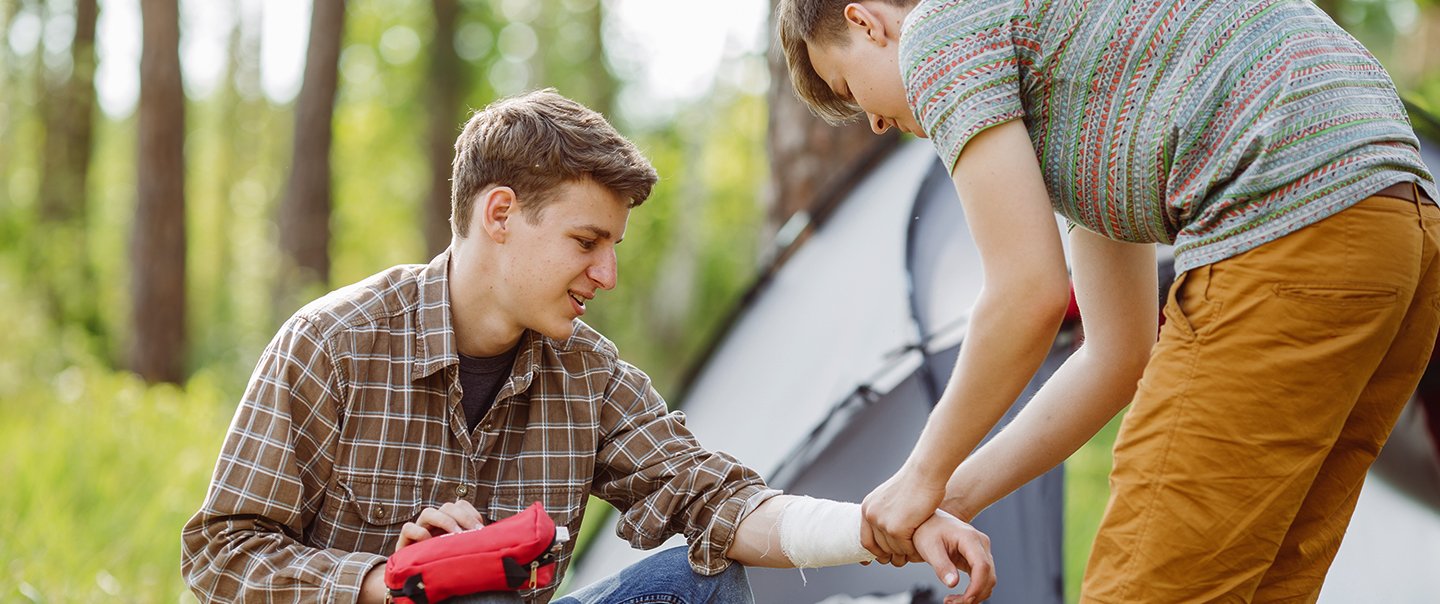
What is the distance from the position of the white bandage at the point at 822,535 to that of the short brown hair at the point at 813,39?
58cm

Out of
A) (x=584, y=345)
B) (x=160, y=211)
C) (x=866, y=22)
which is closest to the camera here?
(x=866, y=22)

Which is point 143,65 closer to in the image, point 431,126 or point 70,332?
point 70,332

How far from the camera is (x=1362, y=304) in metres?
1.42

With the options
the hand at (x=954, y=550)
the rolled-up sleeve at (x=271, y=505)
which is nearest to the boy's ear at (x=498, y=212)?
the rolled-up sleeve at (x=271, y=505)

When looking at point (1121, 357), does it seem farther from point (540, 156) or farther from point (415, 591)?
point (415, 591)

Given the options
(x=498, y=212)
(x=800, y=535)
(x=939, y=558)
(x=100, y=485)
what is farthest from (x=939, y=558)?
(x=100, y=485)

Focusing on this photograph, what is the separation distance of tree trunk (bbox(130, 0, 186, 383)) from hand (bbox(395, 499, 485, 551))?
687 cm

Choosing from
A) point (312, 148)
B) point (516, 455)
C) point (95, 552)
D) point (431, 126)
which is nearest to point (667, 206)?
point (431, 126)

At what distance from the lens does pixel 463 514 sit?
178cm

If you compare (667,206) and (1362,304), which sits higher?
(1362,304)

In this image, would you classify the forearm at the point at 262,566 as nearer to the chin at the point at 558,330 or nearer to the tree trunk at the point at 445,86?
the chin at the point at 558,330

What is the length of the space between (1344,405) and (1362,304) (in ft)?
0.41

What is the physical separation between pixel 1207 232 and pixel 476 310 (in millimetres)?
1062

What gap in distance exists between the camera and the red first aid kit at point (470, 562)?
1.65 metres
